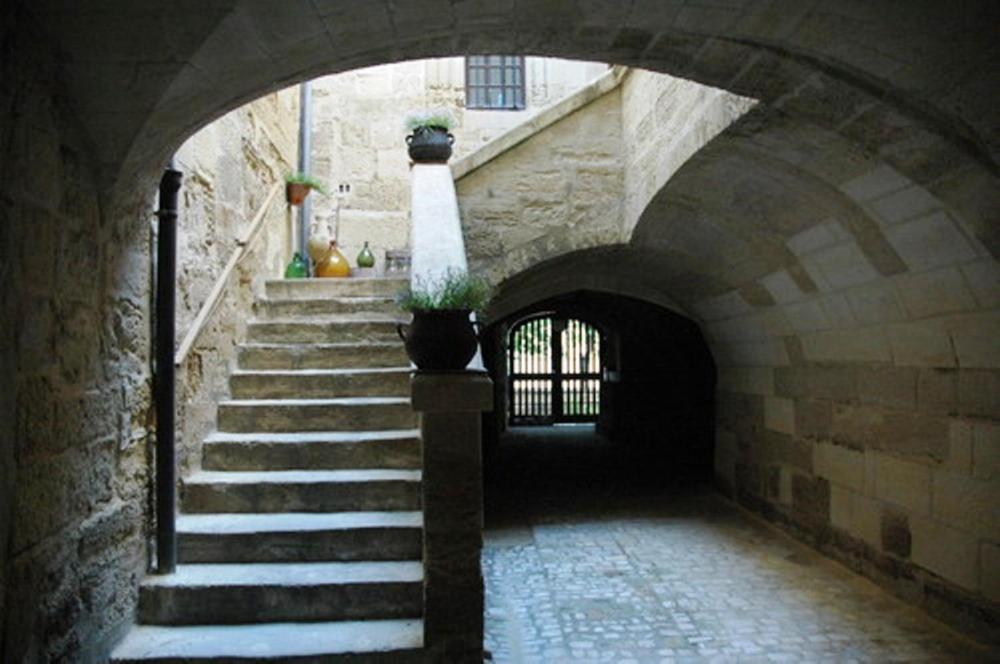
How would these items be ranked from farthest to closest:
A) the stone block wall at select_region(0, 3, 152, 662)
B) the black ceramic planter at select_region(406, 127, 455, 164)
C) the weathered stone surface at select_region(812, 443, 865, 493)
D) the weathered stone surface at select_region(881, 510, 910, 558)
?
1. the black ceramic planter at select_region(406, 127, 455, 164)
2. the weathered stone surface at select_region(812, 443, 865, 493)
3. the weathered stone surface at select_region(881, 510, 910, 558)
4. the stone block wall at select_region(0, 3, 152, 662)

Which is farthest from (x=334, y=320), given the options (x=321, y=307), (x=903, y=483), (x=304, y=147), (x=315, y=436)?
(x=903, y=483)

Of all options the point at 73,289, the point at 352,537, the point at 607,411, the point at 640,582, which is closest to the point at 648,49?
the point at 73,289

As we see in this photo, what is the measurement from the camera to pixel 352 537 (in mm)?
3170

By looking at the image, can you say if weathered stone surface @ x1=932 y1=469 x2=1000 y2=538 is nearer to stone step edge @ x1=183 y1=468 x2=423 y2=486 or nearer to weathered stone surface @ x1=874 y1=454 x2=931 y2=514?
weathered stone surface @ x1=874 y1=454 x2=931 y2=514

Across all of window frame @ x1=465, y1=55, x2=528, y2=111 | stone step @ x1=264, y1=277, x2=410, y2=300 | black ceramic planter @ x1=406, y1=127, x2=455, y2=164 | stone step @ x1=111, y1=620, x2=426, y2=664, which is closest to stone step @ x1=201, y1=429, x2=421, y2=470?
stone step @ x1=111, y1=620, x2=426, y2=664

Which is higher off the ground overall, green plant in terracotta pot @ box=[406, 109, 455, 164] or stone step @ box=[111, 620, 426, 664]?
green plant in terracotta pot @ box=[406, 109, 455, 164]

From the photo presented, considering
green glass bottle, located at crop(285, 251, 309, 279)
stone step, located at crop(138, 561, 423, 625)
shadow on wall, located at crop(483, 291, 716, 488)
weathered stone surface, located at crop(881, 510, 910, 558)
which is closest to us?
stone step, located at crop(138, 561, 423, 625)

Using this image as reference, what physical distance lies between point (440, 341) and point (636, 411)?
24.7 feet

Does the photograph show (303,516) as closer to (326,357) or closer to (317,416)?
(317,416)

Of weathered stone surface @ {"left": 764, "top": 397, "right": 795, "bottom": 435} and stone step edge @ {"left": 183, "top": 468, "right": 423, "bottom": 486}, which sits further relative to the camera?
weathered stone surface @ {"left": 764, "top": 397, "right": 795, "bottom": 435}

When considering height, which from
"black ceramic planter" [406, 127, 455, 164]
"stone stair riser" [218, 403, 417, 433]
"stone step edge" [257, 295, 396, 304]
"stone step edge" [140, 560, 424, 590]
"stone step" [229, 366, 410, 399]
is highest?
"black ceramic planter" [406, 127, 455, 164]

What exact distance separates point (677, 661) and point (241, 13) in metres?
2.87

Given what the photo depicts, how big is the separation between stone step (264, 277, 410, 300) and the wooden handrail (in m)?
0.43

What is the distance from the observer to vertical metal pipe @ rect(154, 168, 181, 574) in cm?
301
